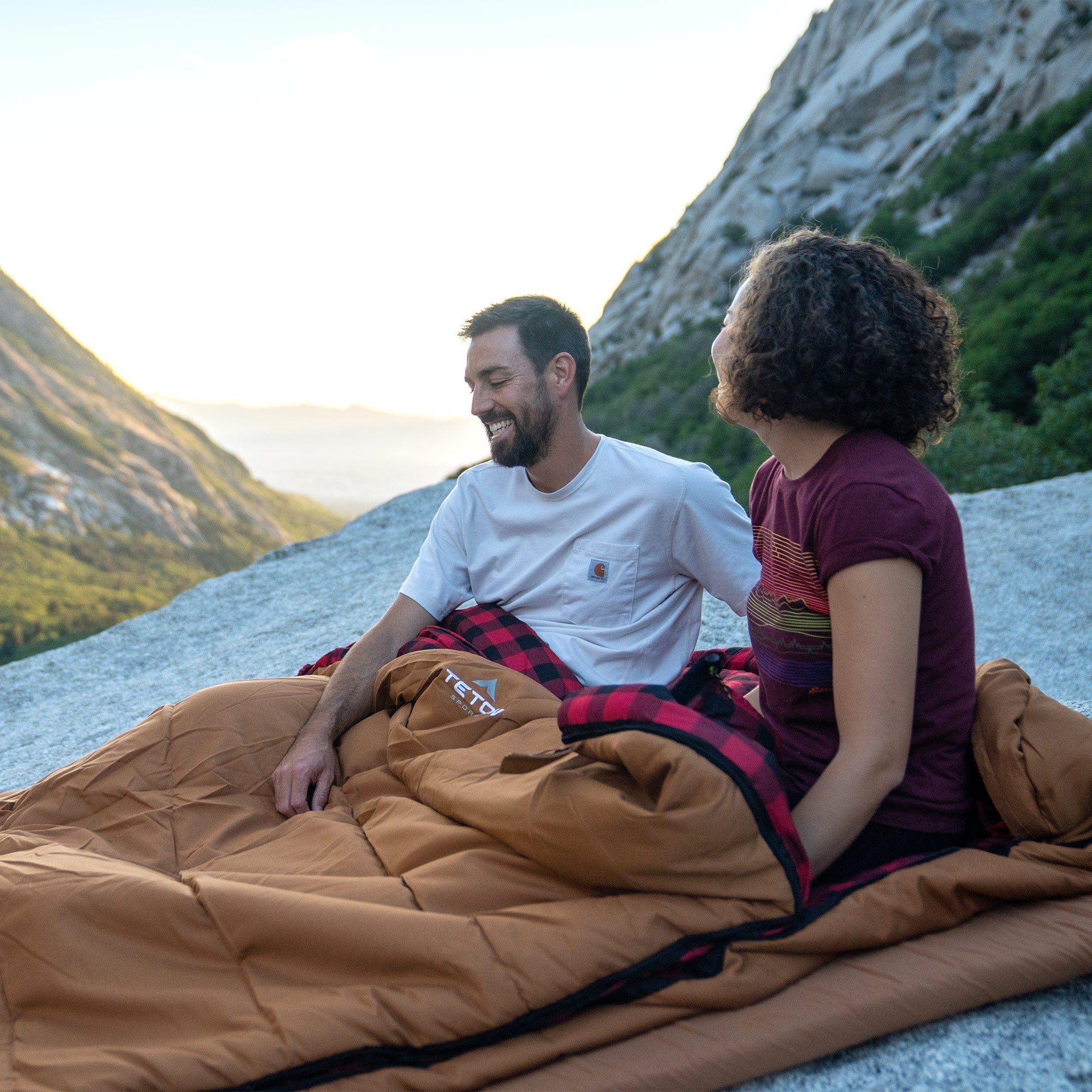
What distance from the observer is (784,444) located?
1693mm

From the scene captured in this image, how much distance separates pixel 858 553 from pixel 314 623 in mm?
4619

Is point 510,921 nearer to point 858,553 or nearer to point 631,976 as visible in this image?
point 631,976

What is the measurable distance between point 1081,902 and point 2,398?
187ft

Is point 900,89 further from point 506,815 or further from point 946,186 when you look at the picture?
point 506,815

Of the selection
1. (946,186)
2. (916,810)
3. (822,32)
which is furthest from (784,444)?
(822,32)

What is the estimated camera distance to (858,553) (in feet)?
4.66

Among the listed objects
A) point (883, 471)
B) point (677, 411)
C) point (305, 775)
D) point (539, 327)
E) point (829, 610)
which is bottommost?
point (677, 411)

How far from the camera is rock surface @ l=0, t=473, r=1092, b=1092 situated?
4.33 m

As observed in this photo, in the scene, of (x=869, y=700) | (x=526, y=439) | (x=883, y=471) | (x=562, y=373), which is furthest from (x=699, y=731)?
(x=562, y=373)

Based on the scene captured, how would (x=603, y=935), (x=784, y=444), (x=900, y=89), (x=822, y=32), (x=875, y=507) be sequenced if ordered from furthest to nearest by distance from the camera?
1. (x=822, y=32)
2. (x=900, y=89)
3. (x=784, y=444)
4. (x=875, y=507)
5. (x=603, y=935)

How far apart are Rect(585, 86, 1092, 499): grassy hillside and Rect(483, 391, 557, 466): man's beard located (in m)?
3.56

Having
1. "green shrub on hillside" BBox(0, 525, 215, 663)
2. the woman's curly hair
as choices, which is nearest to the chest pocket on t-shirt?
the woman's curly hair

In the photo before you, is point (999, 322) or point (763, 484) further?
point (999, 322)

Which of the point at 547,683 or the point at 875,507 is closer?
the point at 875,507
